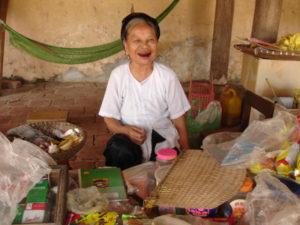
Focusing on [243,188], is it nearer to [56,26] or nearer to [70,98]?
[70,98]

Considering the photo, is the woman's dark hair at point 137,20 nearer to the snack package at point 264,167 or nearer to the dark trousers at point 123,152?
the dark trousers at point 123,152

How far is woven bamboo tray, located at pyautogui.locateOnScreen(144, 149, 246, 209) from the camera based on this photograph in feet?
2.89

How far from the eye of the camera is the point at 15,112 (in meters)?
3.23

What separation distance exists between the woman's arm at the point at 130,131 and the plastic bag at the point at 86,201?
595mm

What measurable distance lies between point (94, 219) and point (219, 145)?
531 millimetres

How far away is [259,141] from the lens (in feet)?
3.43

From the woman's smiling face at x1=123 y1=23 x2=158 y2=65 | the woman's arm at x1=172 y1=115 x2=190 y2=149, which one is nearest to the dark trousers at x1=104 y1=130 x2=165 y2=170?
the woman's arm at x1=172 y1=115 x2=190 y2=149

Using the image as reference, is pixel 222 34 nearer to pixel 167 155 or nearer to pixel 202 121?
pixel 202 121

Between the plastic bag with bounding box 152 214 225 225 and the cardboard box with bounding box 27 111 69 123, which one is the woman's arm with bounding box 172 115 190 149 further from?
the cardboard box with bounding box 27 111 69 123

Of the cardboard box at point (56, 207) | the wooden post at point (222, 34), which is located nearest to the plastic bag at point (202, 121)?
the cardboard box at point (56, 207)

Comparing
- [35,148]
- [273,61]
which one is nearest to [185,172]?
[35,148]

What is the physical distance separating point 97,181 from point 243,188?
1.63 ft

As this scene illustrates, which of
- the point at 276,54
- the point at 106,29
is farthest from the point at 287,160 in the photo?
the point at 106,29

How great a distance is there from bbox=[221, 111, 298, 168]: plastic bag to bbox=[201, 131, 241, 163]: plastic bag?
5cm
